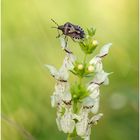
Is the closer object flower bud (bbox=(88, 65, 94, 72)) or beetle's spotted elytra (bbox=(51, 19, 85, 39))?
flower bud (bbox=(88, 65, 94, 72))

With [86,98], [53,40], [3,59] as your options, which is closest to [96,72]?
[86,98]

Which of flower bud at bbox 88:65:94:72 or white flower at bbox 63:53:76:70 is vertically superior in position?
white flower at bbox 63:53:76:70

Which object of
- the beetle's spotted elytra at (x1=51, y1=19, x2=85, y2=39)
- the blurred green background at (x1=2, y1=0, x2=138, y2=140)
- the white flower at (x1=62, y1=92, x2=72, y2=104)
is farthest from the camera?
the blurred green background at (x1=2, y1=0, x2=138, y2=140)

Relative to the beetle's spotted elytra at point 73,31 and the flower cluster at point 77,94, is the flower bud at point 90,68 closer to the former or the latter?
the flower cluster at point 77,94

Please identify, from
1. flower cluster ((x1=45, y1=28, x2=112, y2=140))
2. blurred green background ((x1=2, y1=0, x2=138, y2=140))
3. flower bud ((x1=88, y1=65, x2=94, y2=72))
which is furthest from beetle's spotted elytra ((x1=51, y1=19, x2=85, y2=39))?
blurred green background ((x1=2, y1=0, x2=138, y2=140))

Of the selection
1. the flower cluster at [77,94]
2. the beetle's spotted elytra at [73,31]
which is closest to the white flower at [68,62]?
the flower cluster at [77,94]

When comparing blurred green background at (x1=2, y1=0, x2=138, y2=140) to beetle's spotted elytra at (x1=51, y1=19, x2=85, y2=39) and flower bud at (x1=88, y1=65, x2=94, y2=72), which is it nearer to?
beetle's spotted elytra at (x1=51, y1=19, x2=85, y2=39)

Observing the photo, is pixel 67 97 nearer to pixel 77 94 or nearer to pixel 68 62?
pixel 77 94

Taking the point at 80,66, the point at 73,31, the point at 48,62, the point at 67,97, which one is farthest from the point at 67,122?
the point at 48,62
